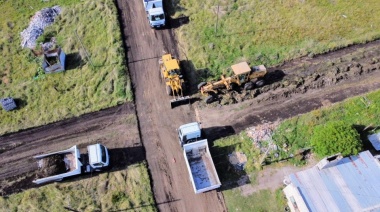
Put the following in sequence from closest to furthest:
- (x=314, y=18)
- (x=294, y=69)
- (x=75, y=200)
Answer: (x=75, y=200)
(x=294, y=69)
(x=314, y=18)

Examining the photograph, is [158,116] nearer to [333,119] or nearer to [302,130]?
[302,130]

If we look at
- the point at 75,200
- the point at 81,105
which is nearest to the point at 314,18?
the point at 81,105

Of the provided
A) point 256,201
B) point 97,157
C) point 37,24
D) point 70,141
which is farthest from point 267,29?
point 37,24

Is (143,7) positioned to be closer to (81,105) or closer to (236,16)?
(236,16)

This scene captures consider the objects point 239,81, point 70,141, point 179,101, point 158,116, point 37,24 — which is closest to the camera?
point 70,141

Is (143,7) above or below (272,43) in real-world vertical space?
above

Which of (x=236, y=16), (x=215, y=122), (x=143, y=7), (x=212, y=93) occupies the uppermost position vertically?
(x=143, y=7)

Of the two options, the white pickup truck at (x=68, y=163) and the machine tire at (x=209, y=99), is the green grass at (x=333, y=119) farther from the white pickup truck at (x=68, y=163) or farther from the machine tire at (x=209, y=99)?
the white pickup truck at (x=68, y=163)

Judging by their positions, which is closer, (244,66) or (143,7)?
(244,66)
